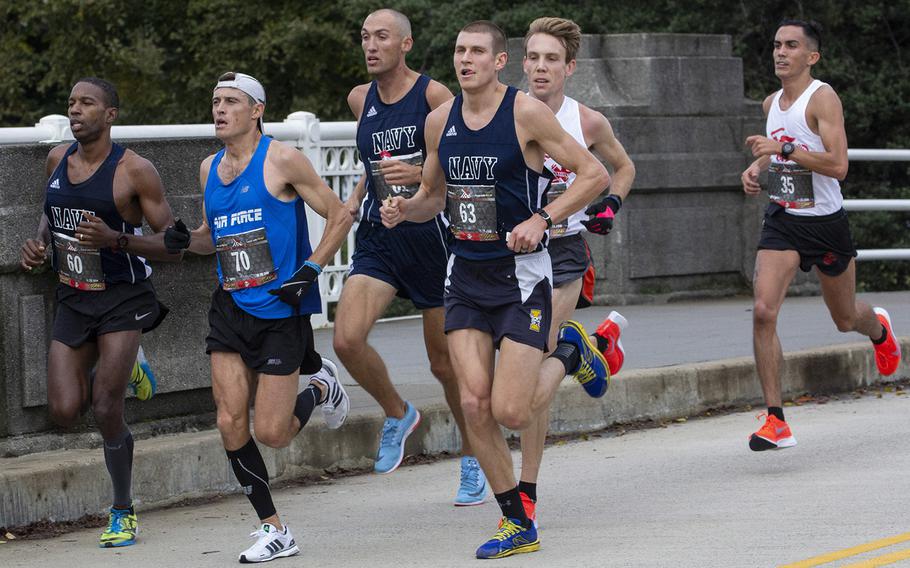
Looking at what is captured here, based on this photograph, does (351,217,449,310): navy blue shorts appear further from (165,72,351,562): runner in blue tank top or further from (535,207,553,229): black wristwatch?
(535,207,553,229): black wristwatch

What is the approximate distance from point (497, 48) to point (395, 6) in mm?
15823

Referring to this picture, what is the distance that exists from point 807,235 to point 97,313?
3973mm

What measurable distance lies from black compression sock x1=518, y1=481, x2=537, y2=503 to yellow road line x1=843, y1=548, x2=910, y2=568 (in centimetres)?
146

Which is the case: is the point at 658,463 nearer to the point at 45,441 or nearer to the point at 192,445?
the point at 192,445

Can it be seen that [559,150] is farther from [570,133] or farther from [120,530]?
[120,530]

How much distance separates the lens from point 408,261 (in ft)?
26.8

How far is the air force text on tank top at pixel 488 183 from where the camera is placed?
6.79 meters

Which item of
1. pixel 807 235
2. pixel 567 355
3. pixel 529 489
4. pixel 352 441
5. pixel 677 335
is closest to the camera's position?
pixel 529 489

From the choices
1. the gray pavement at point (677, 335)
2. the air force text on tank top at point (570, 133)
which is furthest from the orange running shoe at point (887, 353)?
the air force text on tank top at point (570, 133)

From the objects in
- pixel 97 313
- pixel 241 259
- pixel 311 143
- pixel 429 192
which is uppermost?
pixel 311 143

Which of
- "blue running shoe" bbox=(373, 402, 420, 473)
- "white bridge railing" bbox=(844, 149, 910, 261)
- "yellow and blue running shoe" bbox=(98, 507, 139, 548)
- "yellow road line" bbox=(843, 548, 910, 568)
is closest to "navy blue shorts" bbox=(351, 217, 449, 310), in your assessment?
"blue running shoe" bbox=(373, 402, 420, 473)

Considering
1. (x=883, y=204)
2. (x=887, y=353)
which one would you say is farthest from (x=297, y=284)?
(x=883, y=204)

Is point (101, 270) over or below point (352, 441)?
over

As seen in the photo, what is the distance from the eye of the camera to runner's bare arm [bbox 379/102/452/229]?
23.2 feet
